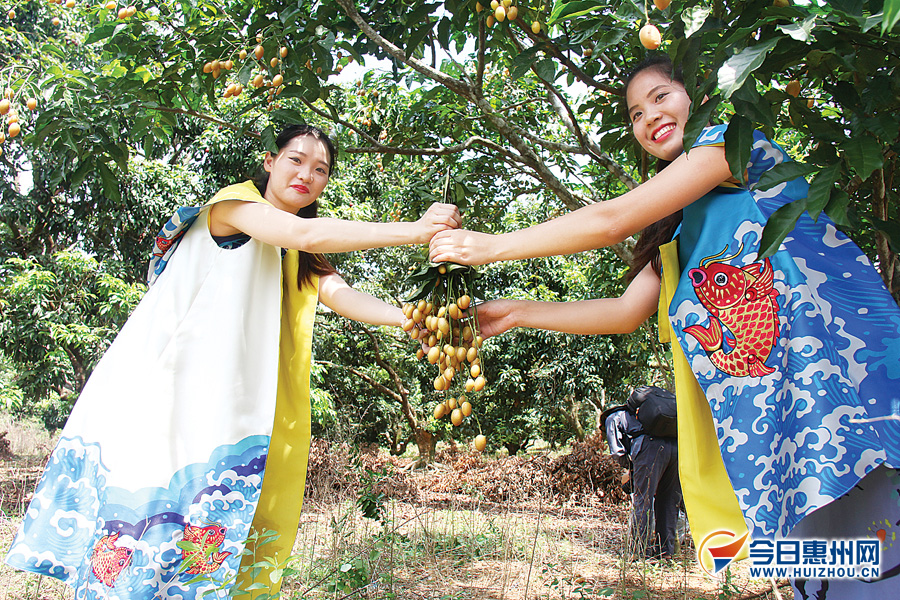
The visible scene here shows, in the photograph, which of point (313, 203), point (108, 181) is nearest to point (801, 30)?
point (313, 203)

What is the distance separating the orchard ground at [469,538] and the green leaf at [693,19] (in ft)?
4.30

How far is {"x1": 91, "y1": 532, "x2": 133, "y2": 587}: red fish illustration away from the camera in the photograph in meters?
1.29

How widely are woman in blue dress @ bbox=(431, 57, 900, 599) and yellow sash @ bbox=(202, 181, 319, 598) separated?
21.2 inches

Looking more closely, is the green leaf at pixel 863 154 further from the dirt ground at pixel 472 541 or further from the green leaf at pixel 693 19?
the dirt ground at pixel 472 541

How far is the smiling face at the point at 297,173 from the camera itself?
5.69ft

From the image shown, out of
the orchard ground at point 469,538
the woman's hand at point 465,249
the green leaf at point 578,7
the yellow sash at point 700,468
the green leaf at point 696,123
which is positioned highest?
the green leaf at point 578,7

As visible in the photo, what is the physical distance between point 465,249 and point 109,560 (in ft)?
3.24

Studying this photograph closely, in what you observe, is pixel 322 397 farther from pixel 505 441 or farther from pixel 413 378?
pixel 505 441

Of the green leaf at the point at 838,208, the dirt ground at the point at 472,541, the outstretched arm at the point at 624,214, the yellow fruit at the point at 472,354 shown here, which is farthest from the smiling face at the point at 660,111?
the dirt ground at the point at 472,541

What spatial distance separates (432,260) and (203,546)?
0.78m

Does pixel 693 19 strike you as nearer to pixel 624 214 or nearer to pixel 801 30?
pixel 801 30
